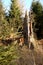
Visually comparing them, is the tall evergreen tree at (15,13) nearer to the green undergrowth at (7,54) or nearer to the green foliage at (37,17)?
the green foliage at (37,17)

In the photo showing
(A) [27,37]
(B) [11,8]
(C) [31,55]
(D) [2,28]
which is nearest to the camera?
(D) [2,28]

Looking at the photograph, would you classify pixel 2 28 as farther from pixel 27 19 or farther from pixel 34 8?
pixel 34 8

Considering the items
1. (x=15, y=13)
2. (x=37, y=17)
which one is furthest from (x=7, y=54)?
(x=37, y=17)

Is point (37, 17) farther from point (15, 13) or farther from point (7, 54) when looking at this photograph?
point (7, 54)

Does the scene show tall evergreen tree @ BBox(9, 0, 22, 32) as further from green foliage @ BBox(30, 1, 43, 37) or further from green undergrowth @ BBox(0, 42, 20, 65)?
green undergrowth @ BBox(0, 42, 20, 65)

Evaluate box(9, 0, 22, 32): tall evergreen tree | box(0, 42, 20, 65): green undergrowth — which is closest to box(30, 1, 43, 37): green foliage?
box(9, 0, 22, 32): tall evergreen tree

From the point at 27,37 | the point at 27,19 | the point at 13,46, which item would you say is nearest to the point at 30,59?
the point at 13,46

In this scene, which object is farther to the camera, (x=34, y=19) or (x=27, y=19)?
(x=34, y=19)

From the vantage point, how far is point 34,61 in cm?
1508

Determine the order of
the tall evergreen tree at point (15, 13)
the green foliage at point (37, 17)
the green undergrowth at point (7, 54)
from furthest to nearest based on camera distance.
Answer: the green foliage at point (37, 17) < the tall evergreen tree at point (15, 13) < the green undergrowth at point (7, 54)

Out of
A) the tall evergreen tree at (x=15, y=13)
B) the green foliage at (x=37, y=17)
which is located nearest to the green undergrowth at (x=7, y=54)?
the tall evergreen tree at (x=15, y=13)

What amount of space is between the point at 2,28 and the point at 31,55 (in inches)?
244

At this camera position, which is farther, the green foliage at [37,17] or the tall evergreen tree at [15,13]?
the green foliage at [37,17]

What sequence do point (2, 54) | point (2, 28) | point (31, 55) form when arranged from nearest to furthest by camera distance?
point (2, 54) < point (2, 28) < point (31, 55)
